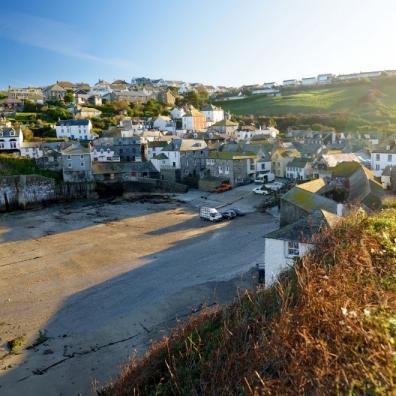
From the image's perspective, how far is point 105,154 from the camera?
167 ft

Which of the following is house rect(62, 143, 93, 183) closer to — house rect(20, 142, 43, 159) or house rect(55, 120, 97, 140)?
house rect(20, 142, 43, 159)

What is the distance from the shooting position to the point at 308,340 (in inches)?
214

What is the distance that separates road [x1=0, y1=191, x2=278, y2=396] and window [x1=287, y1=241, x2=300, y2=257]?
2484 mm

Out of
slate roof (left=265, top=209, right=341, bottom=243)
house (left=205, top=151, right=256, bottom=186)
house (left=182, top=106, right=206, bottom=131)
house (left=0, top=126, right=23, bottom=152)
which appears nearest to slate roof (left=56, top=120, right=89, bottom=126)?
house (left=0, top=126, right=23, bottom=152)

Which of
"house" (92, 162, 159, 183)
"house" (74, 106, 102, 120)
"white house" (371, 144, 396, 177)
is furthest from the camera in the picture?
"house" (74, 106, 102, 120)

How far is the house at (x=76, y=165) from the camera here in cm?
4431

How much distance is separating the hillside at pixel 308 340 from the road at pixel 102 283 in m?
4.18

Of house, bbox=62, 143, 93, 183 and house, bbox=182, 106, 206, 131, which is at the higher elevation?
house, bbox=182, 106, 206, 131

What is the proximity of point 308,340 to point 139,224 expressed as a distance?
2689cm

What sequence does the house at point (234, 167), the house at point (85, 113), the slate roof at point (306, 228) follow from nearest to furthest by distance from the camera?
the slate roof at point (306, 228), the house at point (234, 167), the house at point (85, 113)

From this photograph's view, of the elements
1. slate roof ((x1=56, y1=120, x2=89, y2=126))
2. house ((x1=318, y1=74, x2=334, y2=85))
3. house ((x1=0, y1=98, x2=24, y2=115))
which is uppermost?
house ((x1=318, y1=74, x2=334, y2=85))

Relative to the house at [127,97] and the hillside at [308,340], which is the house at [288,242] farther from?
the house at [127,97]

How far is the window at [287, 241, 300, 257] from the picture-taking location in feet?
48.6

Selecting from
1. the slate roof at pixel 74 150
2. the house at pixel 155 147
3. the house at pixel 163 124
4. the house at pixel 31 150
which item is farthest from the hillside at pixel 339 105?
the house at pixel 31 150
